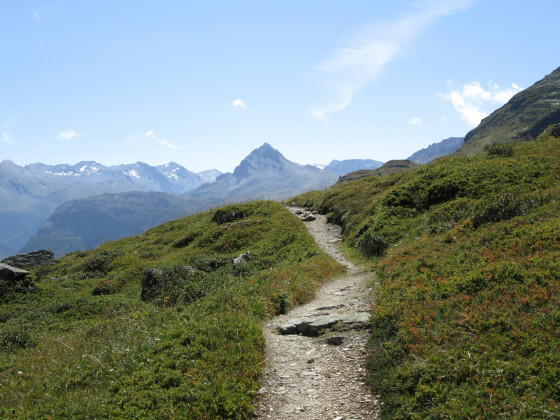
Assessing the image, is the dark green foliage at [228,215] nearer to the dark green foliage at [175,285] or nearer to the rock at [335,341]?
the dark green foliage at [175,285]

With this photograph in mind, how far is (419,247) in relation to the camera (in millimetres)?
17188

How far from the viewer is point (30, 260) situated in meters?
42.4

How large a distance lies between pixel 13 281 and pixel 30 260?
66.7ft

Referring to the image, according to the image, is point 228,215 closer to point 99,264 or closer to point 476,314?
point 99,264

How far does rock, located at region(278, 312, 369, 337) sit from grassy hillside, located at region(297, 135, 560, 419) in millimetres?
802

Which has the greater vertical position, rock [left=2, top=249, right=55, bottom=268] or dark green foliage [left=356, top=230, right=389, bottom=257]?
rock [left=2, top=249, right=55, bottom=268]

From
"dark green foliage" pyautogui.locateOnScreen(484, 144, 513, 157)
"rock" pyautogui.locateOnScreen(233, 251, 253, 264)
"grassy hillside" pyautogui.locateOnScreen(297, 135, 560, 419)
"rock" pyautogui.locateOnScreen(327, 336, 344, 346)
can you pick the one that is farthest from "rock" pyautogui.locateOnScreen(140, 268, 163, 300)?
"dark green foliage" pyautogui.locateOnScreen(484, 144, 513, 157)

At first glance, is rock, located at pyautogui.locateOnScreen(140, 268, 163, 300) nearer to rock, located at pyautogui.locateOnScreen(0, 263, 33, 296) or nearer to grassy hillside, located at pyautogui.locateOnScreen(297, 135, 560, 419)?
rock, located at pyautogui.locateOnScreen(0, 263, 33, 296)

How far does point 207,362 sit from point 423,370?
206 inches

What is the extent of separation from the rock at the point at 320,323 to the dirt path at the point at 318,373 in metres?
0.31

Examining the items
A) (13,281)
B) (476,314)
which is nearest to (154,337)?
(476,314)

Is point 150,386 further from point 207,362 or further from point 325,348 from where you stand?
point 325,348

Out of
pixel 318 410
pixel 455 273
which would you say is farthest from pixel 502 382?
pixel 455 273

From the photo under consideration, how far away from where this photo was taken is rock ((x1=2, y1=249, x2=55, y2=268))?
136 ft
